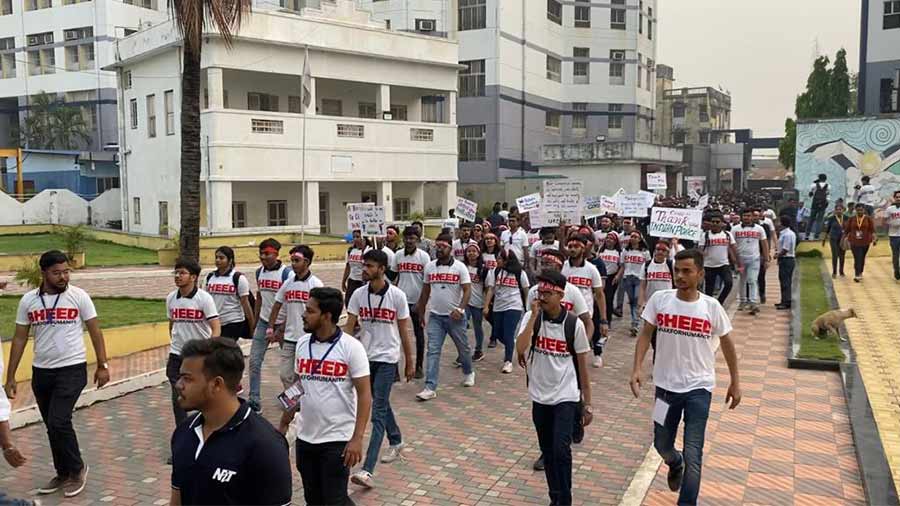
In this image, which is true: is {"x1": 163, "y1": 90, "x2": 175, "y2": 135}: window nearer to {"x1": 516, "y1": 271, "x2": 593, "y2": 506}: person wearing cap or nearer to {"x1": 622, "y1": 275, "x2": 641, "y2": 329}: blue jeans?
{"x1": 622, "y1": 275, "x2": 641, "y2": 329}: blue jeans

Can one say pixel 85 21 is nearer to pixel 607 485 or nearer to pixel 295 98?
pixel 295 98

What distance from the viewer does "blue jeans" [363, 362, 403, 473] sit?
20.0 ft

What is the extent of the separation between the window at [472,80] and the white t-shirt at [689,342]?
37.4 m

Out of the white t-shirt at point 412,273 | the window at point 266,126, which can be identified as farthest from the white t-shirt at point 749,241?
the window at point 266,126

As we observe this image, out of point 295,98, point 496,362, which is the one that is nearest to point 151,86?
point 295,98

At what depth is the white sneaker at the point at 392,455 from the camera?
21.8ft

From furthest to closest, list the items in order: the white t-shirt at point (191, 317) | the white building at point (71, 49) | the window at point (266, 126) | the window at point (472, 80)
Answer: the white building at point (71, 49), the window at point (472, 80), the window at point (266, 126), the white t-shirt at point (191, 317)

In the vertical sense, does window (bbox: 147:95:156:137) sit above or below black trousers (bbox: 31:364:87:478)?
above

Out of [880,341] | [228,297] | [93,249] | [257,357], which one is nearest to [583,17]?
[93,249]

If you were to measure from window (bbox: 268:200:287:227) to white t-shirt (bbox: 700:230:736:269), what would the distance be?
20918 mm

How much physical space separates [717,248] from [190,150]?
876 cm

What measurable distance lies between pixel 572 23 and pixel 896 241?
121ft

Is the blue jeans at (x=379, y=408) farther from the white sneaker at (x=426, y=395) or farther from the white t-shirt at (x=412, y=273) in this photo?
the white t-shirt at (x=412, y=273)

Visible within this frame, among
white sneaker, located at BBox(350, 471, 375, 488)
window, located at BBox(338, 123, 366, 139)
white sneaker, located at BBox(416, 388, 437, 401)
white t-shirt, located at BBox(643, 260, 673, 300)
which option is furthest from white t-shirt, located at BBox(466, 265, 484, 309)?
window, located at BBox(338, 123, 366, 139)
